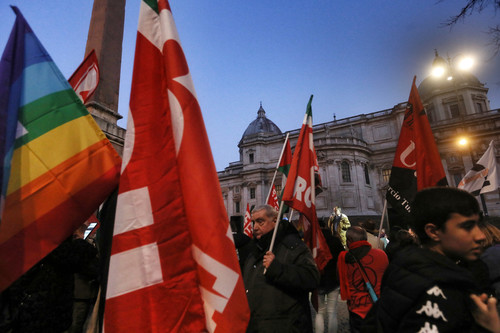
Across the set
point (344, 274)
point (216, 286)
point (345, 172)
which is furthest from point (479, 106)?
point (216, 286)

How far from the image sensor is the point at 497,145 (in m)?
26.9

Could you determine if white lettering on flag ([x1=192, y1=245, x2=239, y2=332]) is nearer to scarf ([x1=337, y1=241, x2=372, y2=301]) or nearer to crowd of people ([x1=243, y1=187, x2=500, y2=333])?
crowd of people ([x1=243, y1=187, x2=500, y2=333])

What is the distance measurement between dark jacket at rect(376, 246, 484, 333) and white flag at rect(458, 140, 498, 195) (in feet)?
27.6

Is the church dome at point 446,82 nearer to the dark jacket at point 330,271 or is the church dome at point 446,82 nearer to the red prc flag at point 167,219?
the dark jacket at point 330,271

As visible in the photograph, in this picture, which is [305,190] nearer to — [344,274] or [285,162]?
[344,274]

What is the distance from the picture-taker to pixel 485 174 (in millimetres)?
7922

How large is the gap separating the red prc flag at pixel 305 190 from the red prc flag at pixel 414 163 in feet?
Result: 4.32

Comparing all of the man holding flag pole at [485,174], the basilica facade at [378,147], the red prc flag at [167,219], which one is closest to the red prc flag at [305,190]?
the red prc flag at [167,219]

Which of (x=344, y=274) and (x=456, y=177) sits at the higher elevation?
(x=456, y=177)

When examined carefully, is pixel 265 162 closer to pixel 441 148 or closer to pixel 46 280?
Answer: pixel 441 148

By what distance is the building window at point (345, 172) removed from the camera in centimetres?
3222

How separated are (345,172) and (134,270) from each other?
109 ft

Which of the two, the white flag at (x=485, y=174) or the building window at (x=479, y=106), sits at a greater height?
the building window at (x=479, y=106)

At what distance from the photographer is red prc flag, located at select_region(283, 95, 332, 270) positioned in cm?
345
